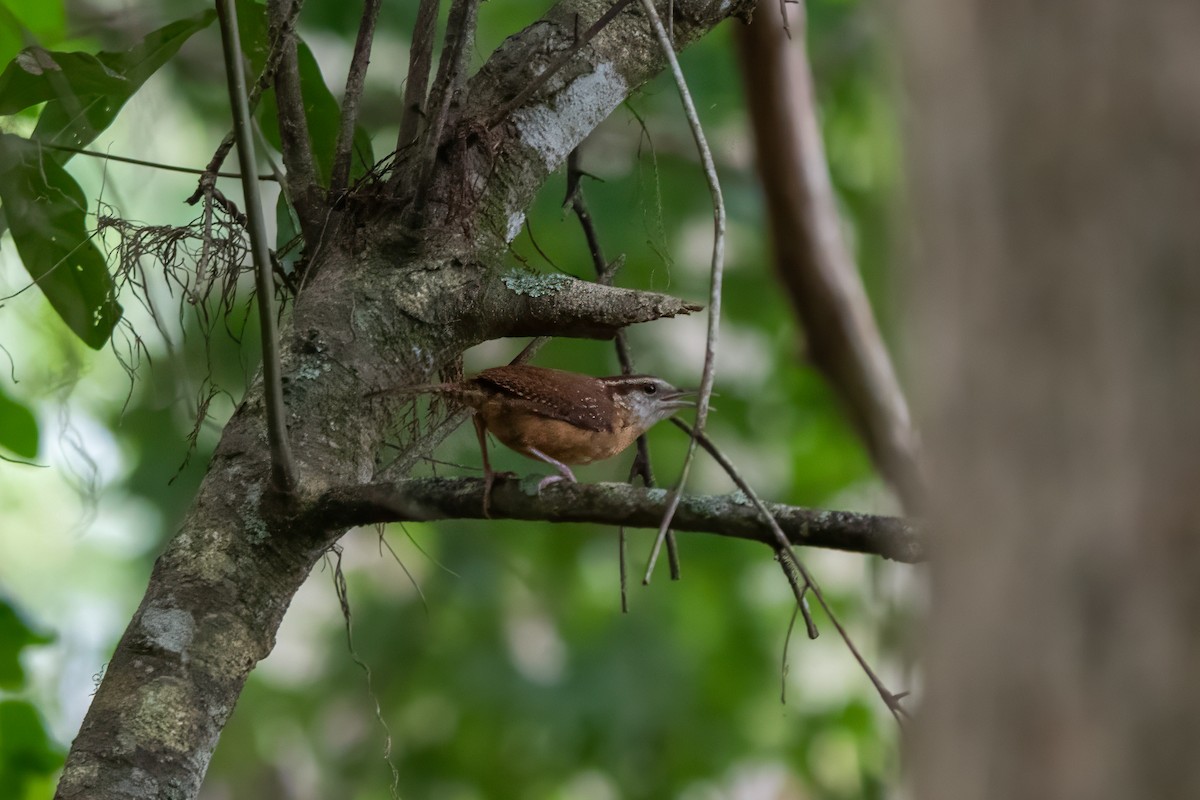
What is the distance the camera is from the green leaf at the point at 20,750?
3.40 metres

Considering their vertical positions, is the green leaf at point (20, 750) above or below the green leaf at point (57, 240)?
below

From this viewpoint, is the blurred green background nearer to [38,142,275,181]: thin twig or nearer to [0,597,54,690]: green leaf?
[0,597,54,690]: green leaf

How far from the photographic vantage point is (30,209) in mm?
2605

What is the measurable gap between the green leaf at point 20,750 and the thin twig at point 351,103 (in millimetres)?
1907

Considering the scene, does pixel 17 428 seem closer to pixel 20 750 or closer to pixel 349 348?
pixel 20 750

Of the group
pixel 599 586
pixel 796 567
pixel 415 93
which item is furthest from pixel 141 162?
pixel 599 586

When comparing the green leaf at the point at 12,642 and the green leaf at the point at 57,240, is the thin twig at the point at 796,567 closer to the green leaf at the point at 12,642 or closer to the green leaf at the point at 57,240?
the green leaf at the point at 57,240

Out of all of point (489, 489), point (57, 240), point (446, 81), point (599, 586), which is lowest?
point (489, 489)

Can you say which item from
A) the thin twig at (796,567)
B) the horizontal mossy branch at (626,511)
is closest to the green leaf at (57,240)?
the horizontal mossy branch at (626,511)

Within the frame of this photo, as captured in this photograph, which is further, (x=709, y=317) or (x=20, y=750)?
(x=20, y=750)

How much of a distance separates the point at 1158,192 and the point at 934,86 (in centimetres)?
22

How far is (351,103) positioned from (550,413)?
2.86 ft

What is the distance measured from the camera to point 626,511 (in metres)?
1.81

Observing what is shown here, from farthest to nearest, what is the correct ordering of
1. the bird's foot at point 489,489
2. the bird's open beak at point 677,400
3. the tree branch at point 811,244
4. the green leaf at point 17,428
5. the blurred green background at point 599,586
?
1. the blurred green background at point 599,586
2. the tree branch at point 811,244
3. the bird's open beak at point 677,400
4. the green leaf at point 17,428
5. the bird's foot at point 489,489
